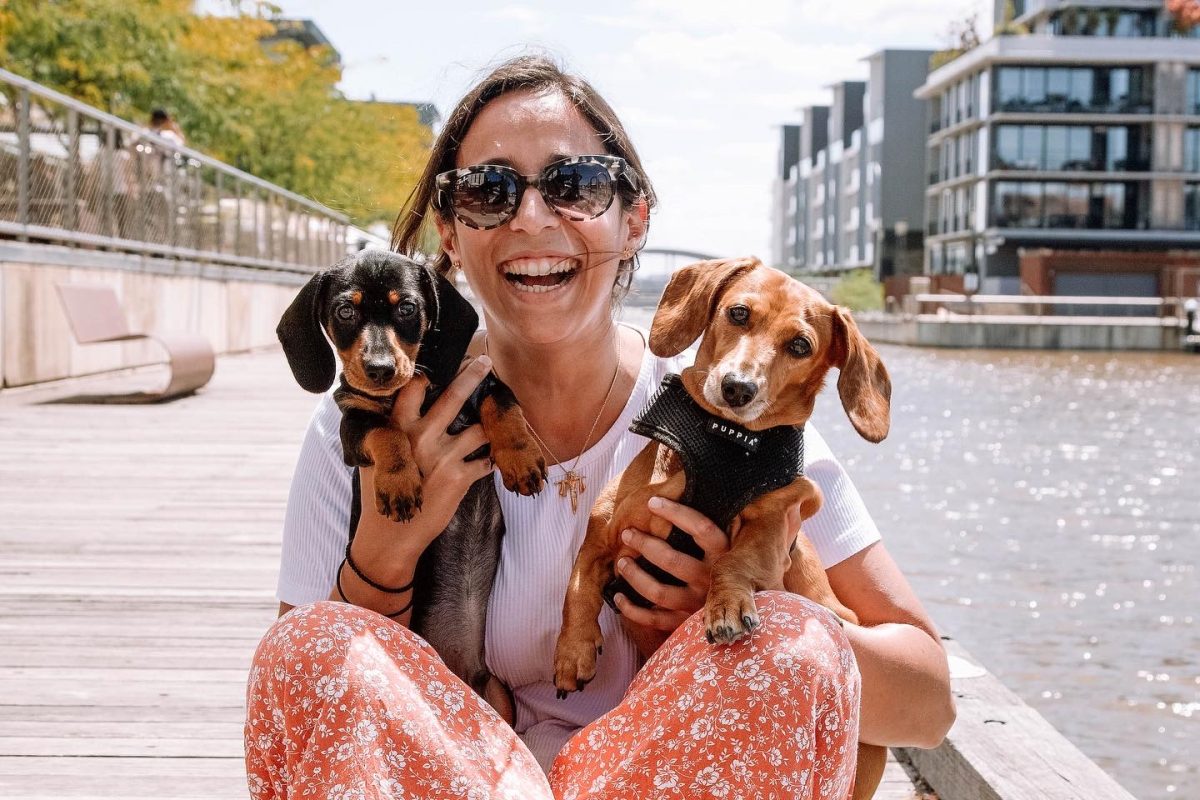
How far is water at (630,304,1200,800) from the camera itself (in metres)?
6.21

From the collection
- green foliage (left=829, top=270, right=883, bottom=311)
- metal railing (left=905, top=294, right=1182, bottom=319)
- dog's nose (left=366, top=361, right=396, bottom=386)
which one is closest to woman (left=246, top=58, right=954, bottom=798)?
dog's nose (left=366, top=361, right=396, bottom=386)

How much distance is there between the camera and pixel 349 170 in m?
28.2

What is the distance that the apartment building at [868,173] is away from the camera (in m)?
71.5

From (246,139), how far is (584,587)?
67.3 feet

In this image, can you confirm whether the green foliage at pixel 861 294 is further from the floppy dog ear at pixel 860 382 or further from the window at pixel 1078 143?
the floppy dog ear at pixel 860 382

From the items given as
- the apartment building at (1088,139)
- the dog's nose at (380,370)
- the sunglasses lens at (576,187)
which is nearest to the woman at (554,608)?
the sunglasses lens at (576,187)

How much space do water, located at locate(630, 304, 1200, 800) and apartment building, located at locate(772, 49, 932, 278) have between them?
51.0 m

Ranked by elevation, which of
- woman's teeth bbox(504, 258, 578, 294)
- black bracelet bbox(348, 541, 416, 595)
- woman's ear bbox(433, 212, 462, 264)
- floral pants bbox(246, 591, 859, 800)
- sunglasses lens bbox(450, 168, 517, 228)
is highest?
→ sunglasses lens bbox(450, 168, 517, 228)

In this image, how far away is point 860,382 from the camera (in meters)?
2.35

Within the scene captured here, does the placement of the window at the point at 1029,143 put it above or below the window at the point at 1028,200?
above

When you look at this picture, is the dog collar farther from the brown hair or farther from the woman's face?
the brown hair

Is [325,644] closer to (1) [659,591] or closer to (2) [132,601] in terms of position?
(1) [659,591]

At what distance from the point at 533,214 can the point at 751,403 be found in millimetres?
575

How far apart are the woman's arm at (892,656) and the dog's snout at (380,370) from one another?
0.91 metres
